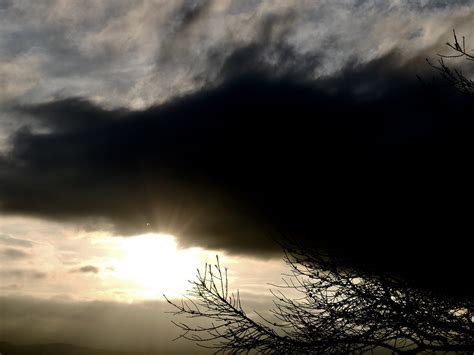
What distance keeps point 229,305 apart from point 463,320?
3.20 m

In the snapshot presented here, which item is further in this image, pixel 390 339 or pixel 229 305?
pixel 229 305

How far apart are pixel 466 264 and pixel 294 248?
7.43 feet

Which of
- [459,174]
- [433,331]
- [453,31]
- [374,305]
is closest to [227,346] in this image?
[374,305]

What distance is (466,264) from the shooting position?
7879mm

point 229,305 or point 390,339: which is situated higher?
point 229,305

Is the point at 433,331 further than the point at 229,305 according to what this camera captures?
No

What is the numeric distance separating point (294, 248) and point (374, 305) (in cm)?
131

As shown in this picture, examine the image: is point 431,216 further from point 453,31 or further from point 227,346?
point 227,346

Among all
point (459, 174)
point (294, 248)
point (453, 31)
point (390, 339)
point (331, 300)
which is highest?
point (453, 31)

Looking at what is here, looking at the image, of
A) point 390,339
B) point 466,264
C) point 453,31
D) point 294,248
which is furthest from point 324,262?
point 453,31

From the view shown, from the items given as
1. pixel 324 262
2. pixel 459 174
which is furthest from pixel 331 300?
pixel 459 174

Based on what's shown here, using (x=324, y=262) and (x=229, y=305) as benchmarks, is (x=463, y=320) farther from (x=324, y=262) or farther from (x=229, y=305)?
(x=229, y=305)

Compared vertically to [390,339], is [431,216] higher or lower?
higher

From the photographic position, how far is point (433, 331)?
8156 millimetres
